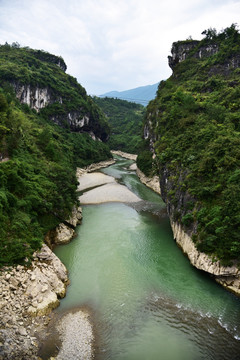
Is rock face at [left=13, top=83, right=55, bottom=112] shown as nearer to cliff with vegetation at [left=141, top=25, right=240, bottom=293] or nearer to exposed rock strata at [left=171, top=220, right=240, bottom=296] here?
cliff with vegetation at [left=141, top=25, right=240, bottom=293]

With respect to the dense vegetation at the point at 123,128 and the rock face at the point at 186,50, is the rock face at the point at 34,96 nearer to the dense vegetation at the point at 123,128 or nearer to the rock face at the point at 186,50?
the dense vegetation at the point at 123,128

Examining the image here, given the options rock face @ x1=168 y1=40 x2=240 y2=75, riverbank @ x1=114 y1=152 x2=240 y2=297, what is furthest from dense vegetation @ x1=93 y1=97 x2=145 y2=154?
riverbank @ x1=114 y1=152 x2=240 y2=297

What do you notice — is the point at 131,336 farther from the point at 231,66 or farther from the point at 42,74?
the point at 42,74

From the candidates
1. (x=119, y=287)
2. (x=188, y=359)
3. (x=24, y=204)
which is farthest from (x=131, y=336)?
(x=24, y=204)

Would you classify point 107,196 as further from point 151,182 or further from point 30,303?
point 30,303

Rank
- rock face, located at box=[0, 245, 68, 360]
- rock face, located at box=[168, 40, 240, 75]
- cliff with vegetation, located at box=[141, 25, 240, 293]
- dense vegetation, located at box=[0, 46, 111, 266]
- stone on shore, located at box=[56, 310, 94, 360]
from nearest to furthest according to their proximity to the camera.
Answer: rock face, located at box=[0, 245, 68, 360] < stone on shore, located at box=[56, 310, 94, 360] < cliff with vegetation, located at box=[141, 25, 240, 293] < dense vegetation, located at box=[0, 46, 111, 266] < rock face, located at box=[168, 40, 240, 75]

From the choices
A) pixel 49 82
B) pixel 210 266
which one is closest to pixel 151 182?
pixel 210 266

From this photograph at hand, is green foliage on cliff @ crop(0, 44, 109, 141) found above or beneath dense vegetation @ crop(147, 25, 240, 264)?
above

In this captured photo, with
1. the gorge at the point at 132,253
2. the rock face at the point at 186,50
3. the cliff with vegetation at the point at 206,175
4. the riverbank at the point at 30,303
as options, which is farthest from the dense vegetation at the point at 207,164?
the rock face at the point at 186,50

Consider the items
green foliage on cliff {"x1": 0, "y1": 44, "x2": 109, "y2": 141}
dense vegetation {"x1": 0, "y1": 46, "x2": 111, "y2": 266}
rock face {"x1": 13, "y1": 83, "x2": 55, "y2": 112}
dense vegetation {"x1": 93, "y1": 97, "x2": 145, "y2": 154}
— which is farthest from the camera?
dense vegetation {"x1": 93, "y1": 97, "x2": 145, "y2": 154}
